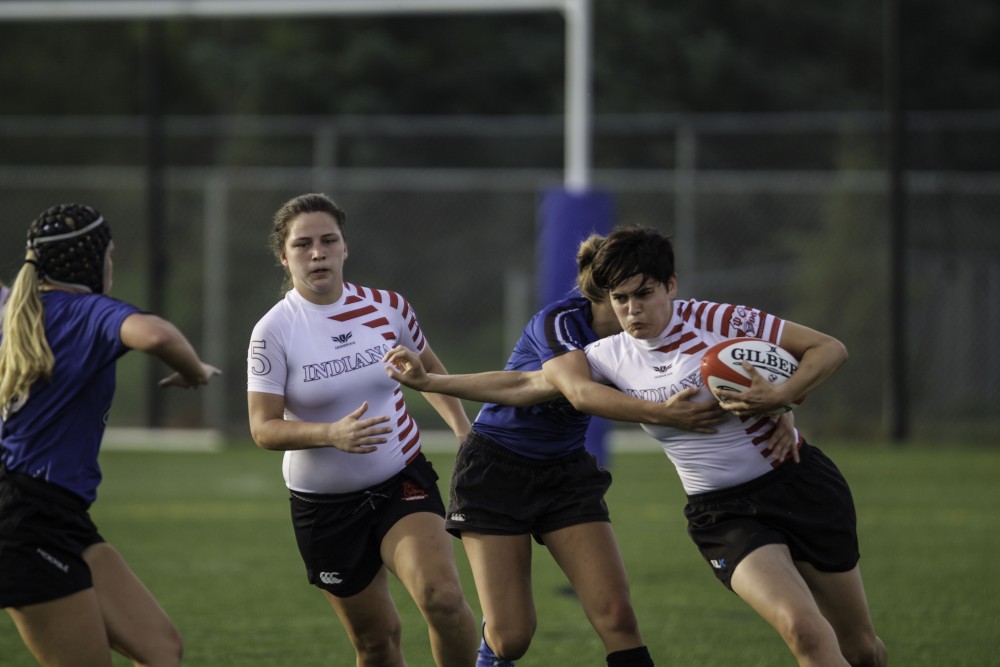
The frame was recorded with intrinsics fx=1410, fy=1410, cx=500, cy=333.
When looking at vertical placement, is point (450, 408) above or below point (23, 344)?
below

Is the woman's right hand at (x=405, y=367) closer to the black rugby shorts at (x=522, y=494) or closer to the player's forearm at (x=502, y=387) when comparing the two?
the player's forearm at (x=502, y=387)

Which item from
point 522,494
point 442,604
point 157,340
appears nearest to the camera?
point 157,340

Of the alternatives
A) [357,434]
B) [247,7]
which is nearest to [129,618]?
[357,434]

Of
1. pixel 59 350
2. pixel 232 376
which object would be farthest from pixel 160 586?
pixel 232 376

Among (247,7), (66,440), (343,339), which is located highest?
(247,7)

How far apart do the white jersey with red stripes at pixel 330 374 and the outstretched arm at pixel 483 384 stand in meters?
0.25

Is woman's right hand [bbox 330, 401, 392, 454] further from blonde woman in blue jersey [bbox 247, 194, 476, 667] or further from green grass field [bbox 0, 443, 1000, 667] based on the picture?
green grass field [bbox 0, 443, 1000, 667]

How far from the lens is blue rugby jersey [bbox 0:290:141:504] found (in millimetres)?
4273

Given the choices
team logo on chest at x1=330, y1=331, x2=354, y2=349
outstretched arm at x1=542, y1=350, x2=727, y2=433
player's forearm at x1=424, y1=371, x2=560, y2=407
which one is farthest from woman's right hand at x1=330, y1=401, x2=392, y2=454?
outstretched arm at x1=542, y1=350, x2=727, y2=433

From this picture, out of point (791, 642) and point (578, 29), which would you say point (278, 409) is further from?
point (578, 29)

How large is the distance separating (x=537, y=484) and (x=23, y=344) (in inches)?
76.9

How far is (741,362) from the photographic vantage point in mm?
4594

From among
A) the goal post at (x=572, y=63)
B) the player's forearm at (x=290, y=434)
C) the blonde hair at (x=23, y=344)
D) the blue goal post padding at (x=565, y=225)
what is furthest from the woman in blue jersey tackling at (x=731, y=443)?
the blue goal post padding at (x=565, y=225)

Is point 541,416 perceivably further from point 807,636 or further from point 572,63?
point 572,63
